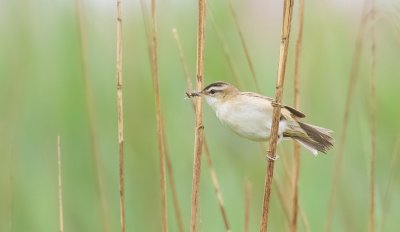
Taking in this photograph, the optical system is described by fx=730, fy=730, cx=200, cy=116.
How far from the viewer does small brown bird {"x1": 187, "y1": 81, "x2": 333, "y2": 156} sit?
5.99 feet

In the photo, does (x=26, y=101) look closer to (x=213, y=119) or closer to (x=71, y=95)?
(x=71, y=95)

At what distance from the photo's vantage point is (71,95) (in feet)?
9.46

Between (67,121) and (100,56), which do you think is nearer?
(67,121)

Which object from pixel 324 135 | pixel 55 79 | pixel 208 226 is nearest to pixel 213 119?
pixel 208 226

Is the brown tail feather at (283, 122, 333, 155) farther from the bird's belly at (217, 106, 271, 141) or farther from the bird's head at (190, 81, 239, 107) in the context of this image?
the bird's head at (190, 81, 239, 107)

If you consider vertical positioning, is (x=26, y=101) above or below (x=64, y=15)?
below

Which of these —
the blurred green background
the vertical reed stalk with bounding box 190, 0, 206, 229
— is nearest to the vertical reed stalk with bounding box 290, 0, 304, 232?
the vertical reed stalk with bounding box 190, 0, 206, 229

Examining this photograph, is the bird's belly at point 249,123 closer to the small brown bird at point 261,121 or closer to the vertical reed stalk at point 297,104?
the small brown bird at point 261,121

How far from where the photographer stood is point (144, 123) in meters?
2.94

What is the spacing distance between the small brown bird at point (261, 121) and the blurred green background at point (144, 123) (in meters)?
0.67

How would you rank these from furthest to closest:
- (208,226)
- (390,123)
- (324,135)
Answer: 1. (390,123)
2. (208,226)
3. (324,135)

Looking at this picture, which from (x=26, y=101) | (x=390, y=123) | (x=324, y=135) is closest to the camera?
(x=324, y=135)

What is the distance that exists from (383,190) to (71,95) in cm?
128

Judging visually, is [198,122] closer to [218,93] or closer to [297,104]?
[218,93]
